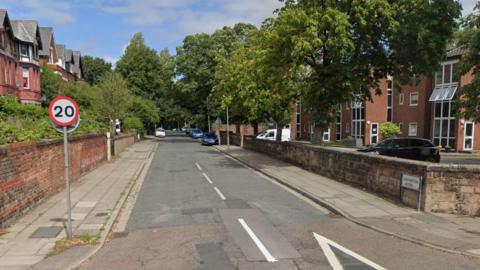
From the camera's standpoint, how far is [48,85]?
171 feet

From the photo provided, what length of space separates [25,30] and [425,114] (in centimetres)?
4442

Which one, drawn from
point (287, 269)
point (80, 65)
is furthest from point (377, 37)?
point (80, 65)

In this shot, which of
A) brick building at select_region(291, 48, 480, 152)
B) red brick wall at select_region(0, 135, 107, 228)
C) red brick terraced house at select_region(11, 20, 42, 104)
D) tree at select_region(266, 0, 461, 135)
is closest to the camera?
red brick wall at select_region(0, 135, 107, 228)

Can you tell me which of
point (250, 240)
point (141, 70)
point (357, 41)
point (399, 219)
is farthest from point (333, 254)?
point (141, 70)

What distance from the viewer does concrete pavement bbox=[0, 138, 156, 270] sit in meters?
6.77

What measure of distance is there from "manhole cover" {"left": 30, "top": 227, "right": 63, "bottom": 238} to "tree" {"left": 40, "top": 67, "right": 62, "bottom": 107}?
4724 cm

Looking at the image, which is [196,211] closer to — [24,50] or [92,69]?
[24,50]

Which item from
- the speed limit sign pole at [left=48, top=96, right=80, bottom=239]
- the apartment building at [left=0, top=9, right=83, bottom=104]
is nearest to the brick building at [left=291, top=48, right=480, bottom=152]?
the speed limit sign pole at [left=48, top=96, right=80, bottom=239]

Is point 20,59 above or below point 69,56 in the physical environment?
below

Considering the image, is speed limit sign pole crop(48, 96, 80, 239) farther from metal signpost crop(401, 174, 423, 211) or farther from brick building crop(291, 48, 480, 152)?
brick building crop(291, 48, 480, 152)

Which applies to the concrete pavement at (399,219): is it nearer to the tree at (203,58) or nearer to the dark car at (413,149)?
the dark car at (413,149)

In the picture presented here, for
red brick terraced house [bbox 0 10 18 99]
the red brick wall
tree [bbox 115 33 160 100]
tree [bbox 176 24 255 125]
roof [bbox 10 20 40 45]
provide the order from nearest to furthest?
the red brick wall
red brick terraced house [bbox 0 10 18 99]
roof [bbox 10 20 40 45]
tree [bbox 176 24 255 125]
tree [bbox 115 33 160 100]

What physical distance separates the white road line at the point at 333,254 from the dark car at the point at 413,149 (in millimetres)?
15444

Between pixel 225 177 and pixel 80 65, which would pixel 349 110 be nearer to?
pixel 225 177
